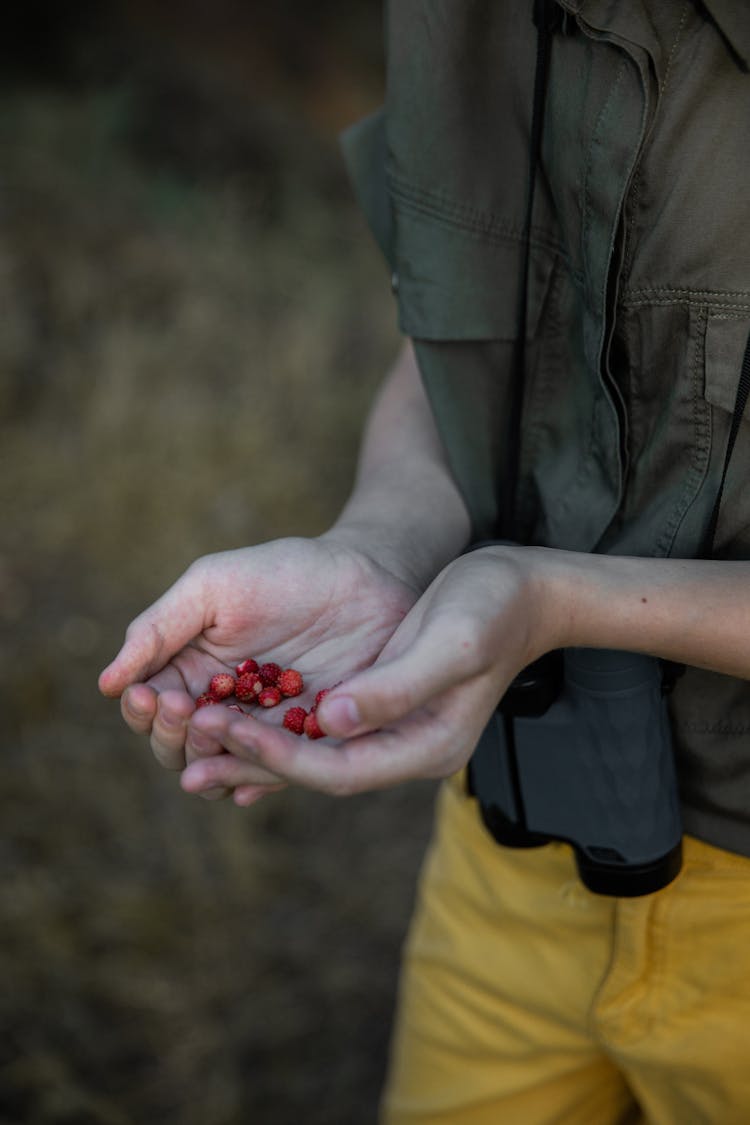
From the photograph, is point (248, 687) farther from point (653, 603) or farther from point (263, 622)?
point (653, 603)

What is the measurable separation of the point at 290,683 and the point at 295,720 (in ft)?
0.16

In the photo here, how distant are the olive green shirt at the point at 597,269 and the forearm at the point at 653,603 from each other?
0.26 feet

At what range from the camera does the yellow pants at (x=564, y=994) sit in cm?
117

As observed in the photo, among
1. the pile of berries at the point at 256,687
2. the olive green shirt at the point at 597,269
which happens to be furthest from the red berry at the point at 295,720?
the olive green shirt at the point at 597,269

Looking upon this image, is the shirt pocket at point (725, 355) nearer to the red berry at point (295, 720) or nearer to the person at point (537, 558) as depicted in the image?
the person at point (537, 558)

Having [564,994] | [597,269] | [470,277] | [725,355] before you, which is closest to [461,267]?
[470,277]

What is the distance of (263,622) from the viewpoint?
1.17 metres

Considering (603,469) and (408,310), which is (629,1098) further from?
(408,310)

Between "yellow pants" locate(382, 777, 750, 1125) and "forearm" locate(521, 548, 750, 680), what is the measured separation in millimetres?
295

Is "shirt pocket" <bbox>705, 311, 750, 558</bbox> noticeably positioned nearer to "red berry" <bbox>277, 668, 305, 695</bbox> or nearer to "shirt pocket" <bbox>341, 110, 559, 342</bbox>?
"shirt pocket" <bbox>341, 110, 559, 342</bbox>

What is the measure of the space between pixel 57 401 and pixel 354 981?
2.43m

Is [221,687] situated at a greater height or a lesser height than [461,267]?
lesser

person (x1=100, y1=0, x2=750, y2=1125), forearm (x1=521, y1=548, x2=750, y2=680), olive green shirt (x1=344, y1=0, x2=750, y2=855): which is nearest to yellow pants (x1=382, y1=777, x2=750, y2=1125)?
person (x1=100, y1=0, x2=750, y2=1125)

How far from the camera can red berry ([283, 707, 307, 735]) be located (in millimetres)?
1104
